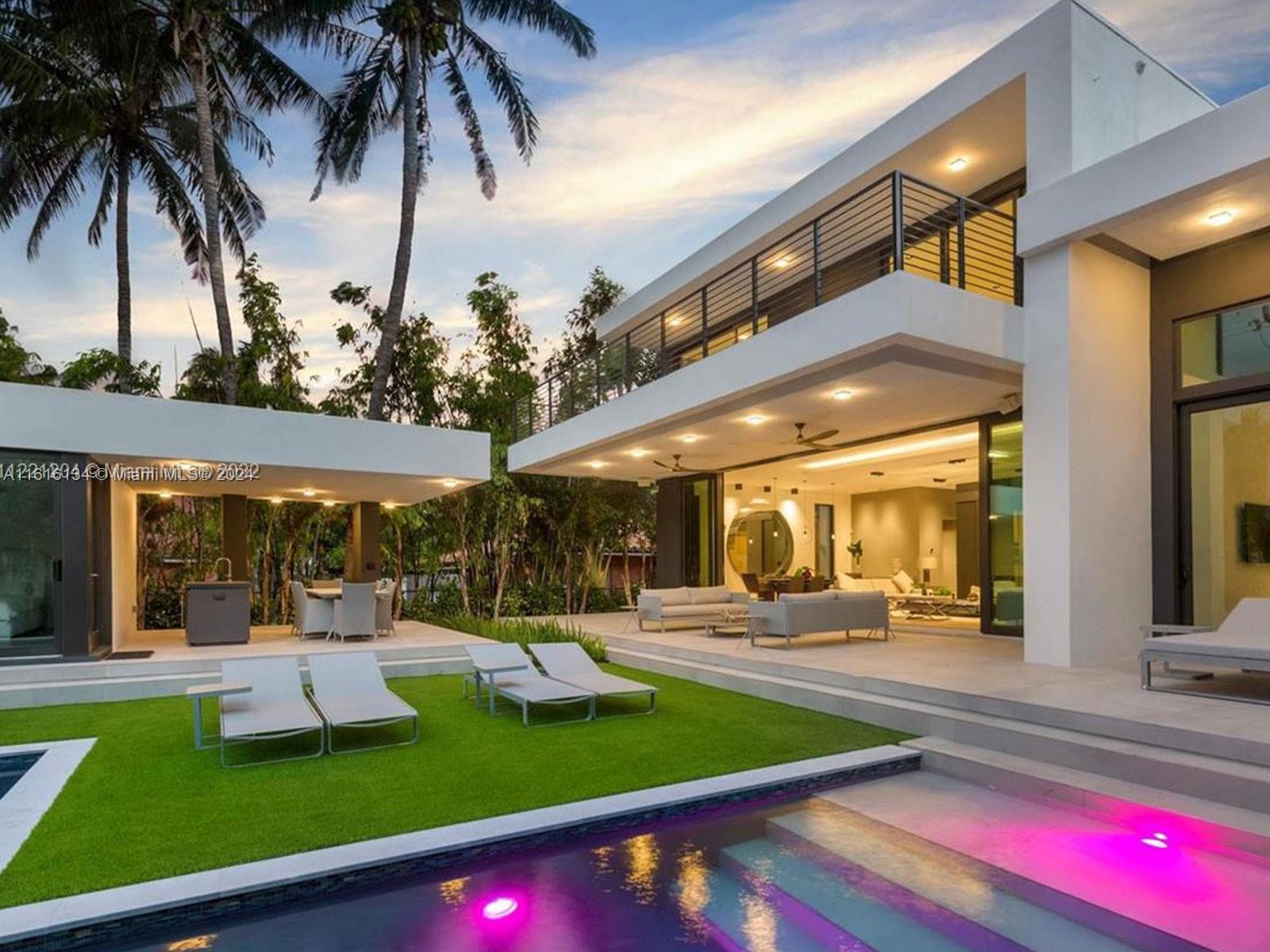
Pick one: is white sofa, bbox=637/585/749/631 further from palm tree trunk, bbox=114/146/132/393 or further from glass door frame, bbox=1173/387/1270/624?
palm tree trunk, bbox=114/146/132/393

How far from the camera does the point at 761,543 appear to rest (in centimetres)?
1881

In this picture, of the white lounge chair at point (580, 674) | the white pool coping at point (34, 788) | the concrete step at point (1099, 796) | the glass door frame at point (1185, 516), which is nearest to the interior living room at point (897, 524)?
the glass door frame at point (1185, 516)

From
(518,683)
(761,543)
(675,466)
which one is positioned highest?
(675,466)

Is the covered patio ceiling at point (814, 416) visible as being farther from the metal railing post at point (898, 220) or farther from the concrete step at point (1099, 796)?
the concrete step at point (1099, 796)

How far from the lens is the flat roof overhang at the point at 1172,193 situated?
7184mm

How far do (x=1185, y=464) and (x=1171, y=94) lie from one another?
495 cm

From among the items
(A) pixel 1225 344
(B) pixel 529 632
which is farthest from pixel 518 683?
(A) pixel 1225 344

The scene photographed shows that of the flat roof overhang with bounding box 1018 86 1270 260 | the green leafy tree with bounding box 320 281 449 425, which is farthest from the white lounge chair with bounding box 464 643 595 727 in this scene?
the green leafy tree with bounding box 320 281 449 425

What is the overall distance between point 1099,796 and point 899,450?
387 inches

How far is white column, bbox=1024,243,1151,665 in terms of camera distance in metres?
8.73

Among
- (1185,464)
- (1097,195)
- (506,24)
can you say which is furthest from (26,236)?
(1185,464)

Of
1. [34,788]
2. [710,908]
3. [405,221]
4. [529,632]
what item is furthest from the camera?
[405,221]

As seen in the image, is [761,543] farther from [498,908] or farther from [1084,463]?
[498,908]

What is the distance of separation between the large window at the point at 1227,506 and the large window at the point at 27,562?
13.6 metres
